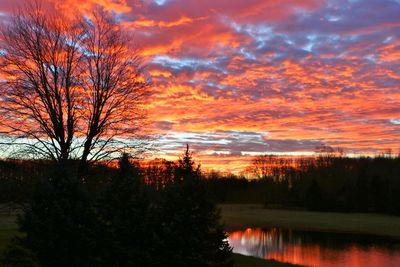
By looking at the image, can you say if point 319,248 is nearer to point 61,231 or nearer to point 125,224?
point 125,224

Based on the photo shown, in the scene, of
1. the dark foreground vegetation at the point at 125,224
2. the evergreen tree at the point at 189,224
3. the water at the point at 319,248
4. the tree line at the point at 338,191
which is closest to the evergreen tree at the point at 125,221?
the dark foreground vegetation at the point at 125,224

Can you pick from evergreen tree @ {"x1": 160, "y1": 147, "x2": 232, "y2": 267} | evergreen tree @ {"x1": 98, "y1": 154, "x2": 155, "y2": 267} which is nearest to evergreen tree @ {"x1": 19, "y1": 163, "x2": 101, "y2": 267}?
evergreen tree @ {"x1": 98, "y1": 154, "x2": 155, "y2": 267}

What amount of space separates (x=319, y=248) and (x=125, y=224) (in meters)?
25.1

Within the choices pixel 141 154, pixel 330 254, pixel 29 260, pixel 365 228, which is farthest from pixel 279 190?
pixel 29 260

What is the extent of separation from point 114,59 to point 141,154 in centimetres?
455

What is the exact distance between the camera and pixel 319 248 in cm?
3228

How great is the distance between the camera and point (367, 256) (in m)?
28.0

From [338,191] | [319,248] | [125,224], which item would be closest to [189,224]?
[125,224]

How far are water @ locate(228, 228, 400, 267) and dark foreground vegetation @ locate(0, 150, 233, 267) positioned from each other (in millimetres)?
17333

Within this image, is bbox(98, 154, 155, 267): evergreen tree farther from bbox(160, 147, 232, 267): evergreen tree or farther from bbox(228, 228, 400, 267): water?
bbox(228, 228, 400, 267): water

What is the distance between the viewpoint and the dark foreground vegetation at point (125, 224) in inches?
343

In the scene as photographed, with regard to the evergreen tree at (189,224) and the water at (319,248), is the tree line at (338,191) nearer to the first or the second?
the water at (319,248)

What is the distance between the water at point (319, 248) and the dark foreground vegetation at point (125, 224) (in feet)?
56.9

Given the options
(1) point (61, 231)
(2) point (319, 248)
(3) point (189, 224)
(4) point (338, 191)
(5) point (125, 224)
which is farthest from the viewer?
(4) point (338, 191)
